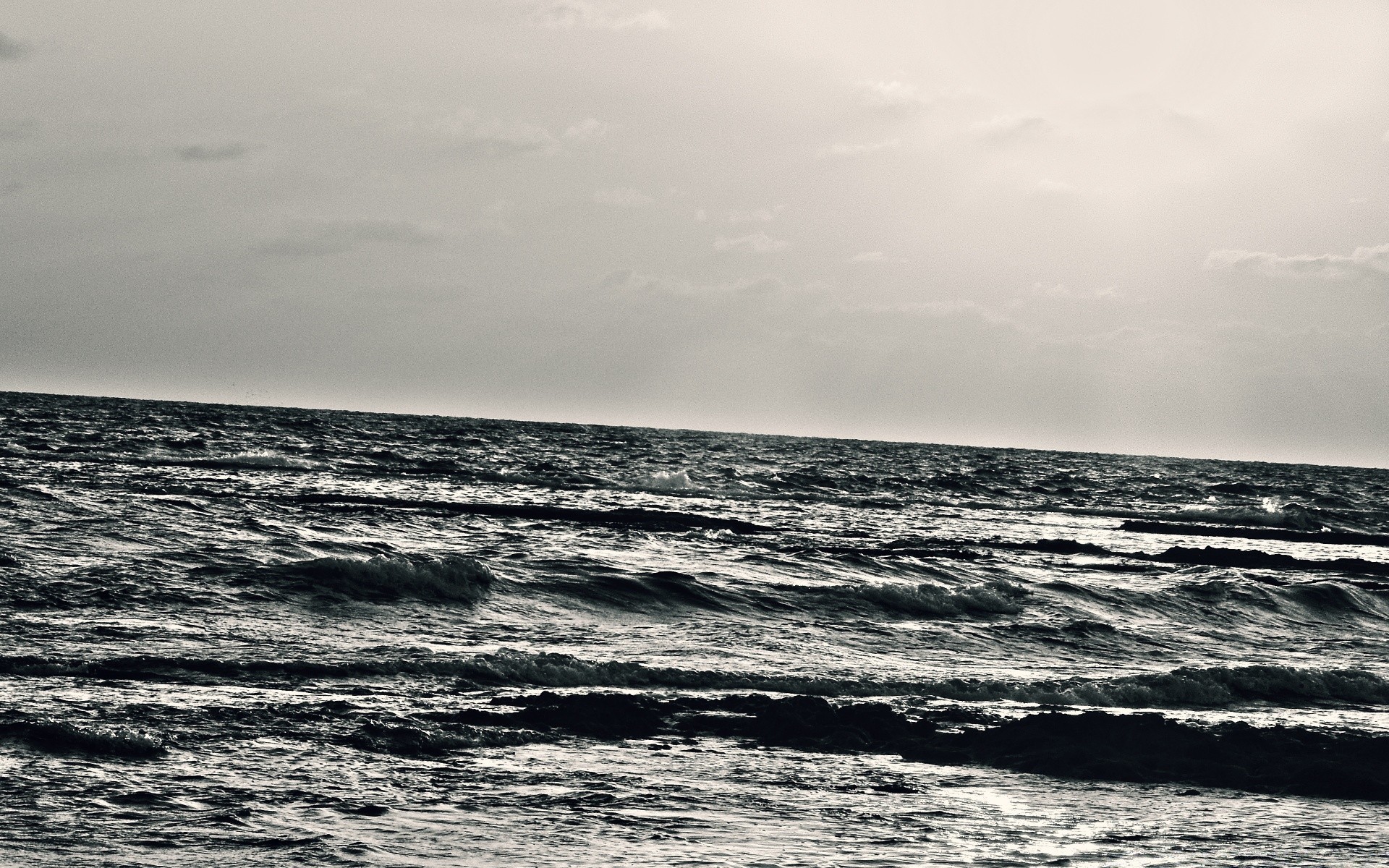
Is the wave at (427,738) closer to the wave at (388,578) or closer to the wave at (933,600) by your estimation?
the wave at (388,578)

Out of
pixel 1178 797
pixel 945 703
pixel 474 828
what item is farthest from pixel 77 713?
pixel 1178 797

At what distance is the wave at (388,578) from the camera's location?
13188 mm

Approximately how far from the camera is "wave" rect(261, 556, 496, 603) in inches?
519

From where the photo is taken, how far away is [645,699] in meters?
8.84

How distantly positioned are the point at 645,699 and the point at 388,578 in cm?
571

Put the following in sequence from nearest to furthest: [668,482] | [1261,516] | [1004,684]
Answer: [1004,684], [668,482], [1261,516]

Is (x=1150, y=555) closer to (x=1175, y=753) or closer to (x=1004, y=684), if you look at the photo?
Result: (x=1004, y=684)

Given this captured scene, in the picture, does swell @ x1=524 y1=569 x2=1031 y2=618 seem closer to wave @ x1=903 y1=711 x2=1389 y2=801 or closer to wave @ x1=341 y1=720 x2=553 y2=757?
wave @ x1=903 y1=711 x2=1389 y2=801

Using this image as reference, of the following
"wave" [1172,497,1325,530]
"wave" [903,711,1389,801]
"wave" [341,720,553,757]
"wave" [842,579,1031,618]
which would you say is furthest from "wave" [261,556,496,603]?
"wave" [1172,497,1325,530]

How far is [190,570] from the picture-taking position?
13.4 metres

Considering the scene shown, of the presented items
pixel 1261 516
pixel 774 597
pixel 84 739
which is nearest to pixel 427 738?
pixel 84 739

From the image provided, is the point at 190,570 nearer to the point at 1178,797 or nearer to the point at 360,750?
the point at 360,750

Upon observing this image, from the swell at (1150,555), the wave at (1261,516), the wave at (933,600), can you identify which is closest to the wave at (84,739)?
the wave at (933,600)

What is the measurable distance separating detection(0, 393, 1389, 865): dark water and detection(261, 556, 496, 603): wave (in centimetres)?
4
